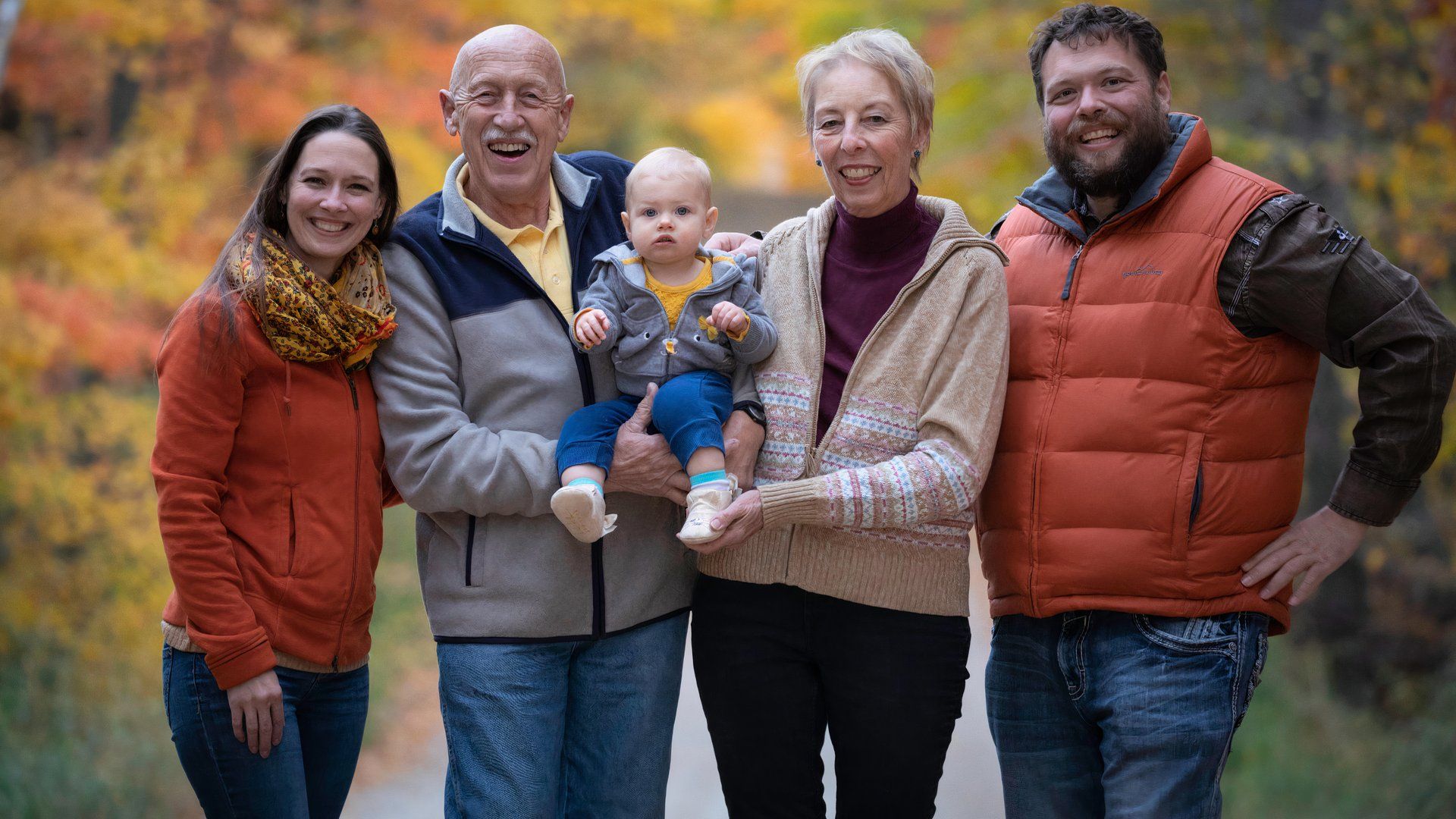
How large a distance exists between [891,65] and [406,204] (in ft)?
20.7

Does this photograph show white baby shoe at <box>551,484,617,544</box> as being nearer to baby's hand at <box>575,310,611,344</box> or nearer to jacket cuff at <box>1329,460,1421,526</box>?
baby's hand at <box>575,310,611,344</box>

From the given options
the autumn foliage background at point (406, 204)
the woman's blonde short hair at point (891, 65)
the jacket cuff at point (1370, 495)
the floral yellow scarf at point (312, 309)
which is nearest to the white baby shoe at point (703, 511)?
the floral yellow scarf at point (312, 309)

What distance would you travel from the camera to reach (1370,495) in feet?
9.27

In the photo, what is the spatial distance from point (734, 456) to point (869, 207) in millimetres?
671

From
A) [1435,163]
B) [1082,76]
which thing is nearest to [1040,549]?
[1082,76]

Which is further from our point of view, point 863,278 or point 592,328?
point 863,278

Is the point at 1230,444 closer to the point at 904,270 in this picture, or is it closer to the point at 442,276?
the point at 904,270

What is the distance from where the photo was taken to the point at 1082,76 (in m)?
2.90

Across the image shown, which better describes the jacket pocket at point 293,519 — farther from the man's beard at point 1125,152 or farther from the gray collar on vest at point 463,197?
the man's beard at point 1125,152

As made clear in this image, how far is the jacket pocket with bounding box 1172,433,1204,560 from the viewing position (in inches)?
106

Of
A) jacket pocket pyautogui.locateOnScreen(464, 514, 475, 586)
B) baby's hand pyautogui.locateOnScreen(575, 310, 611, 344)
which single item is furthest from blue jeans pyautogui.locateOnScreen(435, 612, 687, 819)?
baby's hand pyautogui.locateOnScreen(575, 310, 611, 344)

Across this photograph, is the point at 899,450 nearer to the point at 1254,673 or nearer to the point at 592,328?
the point at 592,328

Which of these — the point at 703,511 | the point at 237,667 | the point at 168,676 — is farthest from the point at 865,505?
the point at 168,676

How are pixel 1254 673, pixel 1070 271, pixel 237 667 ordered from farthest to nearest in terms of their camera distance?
pixel 1070 271 < pixel 1254 673 < pixel 237 667
